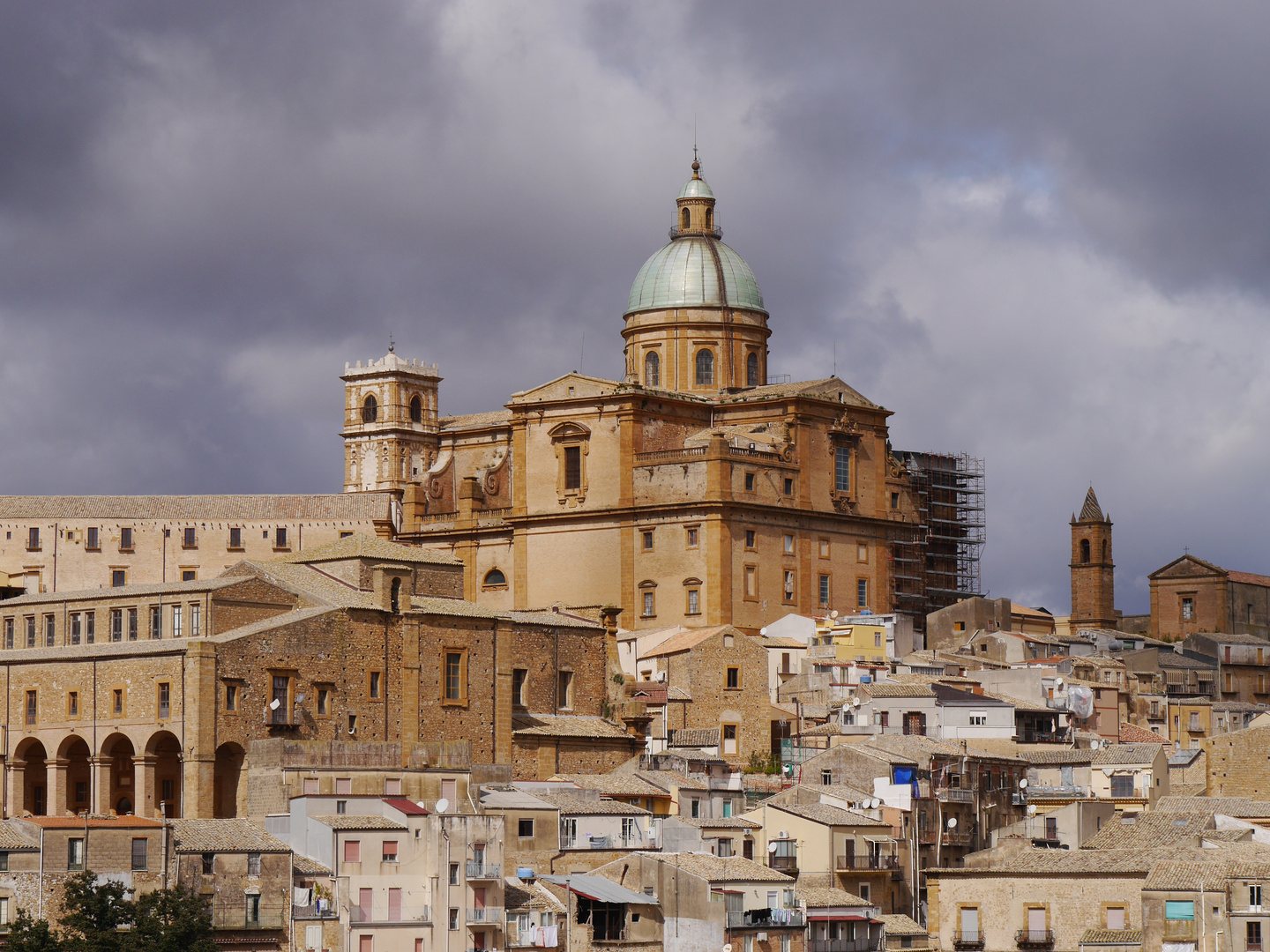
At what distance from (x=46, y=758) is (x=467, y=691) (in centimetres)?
1182

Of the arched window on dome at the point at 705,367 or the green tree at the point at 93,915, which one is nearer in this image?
the green tree at the point at 93,915

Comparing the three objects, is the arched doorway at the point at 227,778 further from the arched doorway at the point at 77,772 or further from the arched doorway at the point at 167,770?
the arched doorway at the point at 77,772

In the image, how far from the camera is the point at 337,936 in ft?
216

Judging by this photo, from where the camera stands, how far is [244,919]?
65.2 metres

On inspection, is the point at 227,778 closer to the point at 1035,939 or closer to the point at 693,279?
the point at 1035,939

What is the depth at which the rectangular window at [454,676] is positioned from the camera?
8050 cm

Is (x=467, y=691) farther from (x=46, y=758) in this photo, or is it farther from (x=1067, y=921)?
(x=1067, y=921)

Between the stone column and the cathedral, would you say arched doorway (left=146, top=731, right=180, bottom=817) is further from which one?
the cathedral

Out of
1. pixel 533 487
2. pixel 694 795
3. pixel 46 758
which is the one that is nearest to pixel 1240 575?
pixel 533 487

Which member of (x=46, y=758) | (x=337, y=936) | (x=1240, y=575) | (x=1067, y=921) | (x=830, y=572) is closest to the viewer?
(x=337, y=936)

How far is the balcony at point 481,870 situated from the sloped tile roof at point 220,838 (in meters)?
4.34

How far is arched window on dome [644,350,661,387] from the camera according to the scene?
110m

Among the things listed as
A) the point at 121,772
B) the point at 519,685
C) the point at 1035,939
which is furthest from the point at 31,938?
the point at 519,685

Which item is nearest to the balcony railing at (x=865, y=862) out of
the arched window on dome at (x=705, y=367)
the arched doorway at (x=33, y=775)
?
the arched doorway at (x=33, y=775)
